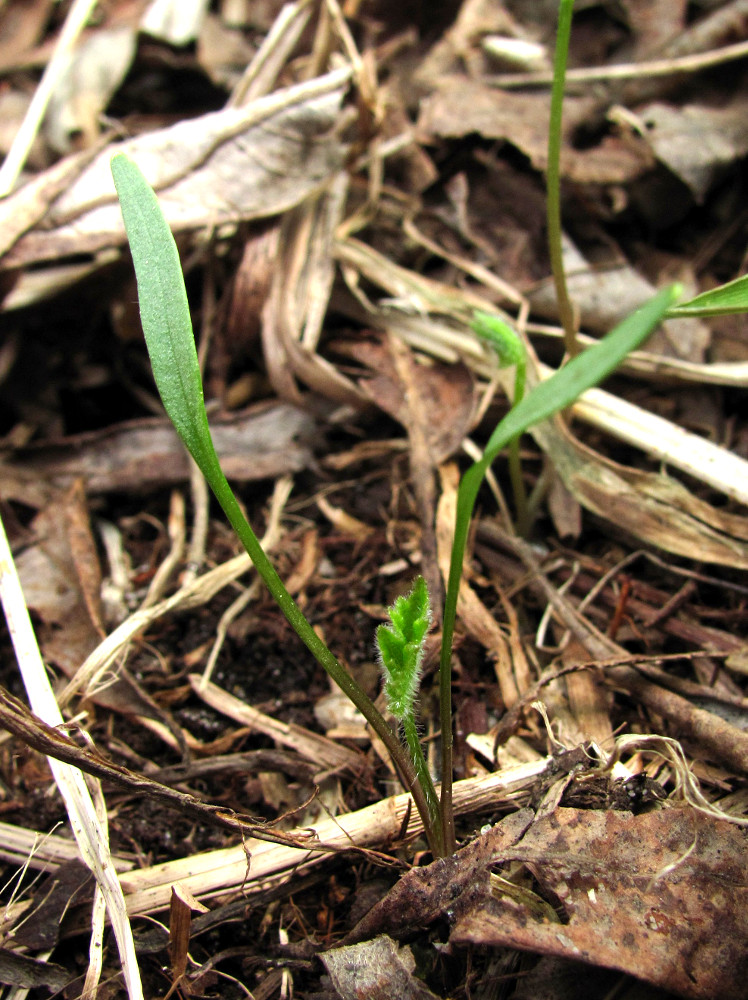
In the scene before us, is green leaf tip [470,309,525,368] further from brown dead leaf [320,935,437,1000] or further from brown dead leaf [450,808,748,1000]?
brown dead leaf [320,935,437,1000]

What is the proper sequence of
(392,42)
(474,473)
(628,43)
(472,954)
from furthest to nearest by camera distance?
(392,42), (628,43), (472,954), (474,473)

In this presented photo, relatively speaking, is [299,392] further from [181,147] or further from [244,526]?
[244,526]

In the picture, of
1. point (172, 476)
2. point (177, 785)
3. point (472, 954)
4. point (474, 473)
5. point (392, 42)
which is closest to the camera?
point (474, 473)

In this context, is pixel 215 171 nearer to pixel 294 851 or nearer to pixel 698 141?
pixel 698 141

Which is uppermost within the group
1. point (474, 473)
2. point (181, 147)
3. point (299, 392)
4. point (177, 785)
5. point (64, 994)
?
point (181, 147)

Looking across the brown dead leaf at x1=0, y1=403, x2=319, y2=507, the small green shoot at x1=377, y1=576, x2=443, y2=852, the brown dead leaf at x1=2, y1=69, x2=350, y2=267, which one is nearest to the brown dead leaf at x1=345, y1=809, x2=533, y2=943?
the small green shoot at x1=377, y1=576, x2=443, y2=852

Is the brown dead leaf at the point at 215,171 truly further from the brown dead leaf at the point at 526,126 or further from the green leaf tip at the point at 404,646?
the green leaf tip at the point at 404,646

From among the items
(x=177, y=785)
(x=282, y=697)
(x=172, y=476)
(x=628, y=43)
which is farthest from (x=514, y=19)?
(x=177, y=785)

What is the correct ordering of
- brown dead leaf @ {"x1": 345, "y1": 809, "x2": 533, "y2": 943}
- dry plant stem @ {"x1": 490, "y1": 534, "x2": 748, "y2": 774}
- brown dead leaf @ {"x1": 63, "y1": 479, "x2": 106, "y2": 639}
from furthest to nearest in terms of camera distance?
1. brown dead leaf @ {"x1": 63, "y1": 479, "x2": 106, "y2": 639}
2. dry plant stem @ {"x1": 490, "y1": 534, "x2": 748, "y2": 774}
3. brown dead leaf @ {"x1": 345, "y1": 809, "x2": 533, "y2": 943}
